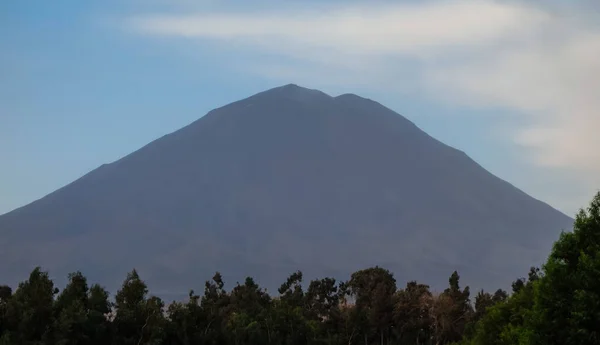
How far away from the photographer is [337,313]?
221 feet

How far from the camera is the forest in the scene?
26.8 meters

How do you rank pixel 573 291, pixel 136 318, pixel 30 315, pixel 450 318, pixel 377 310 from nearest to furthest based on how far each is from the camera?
pixel 573 291 < pixel 30 315 < pixel 136 318 < pixel 450 318 < pixel 377 310

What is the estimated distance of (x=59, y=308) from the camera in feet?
157

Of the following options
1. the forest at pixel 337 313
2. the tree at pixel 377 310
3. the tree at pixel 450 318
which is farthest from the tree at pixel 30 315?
the tree at pixel 450 318

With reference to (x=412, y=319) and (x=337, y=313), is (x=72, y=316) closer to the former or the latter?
(x=337, y=313)

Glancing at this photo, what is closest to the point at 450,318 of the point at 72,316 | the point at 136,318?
the point at 136,318

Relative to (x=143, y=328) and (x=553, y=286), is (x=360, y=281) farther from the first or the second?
(x=553, y=286)

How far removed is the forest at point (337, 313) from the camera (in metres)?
26.8

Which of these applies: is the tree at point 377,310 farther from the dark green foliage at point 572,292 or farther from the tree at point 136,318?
the dark green foliage at point 572,292

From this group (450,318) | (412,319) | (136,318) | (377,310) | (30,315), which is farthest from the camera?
(377,310)

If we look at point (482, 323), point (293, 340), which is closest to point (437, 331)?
point (293, 340)

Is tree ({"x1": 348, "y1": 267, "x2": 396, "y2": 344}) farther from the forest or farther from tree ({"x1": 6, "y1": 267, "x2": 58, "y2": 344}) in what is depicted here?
tree ({"x1": 6, "y1": 267, "x2": 58, "y2": 344})

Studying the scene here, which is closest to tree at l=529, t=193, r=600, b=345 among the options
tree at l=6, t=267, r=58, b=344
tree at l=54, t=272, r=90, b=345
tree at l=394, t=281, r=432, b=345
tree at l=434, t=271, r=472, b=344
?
tree at l=54, t=272, r=90, b=345

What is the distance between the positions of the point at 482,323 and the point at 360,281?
3620 cm
